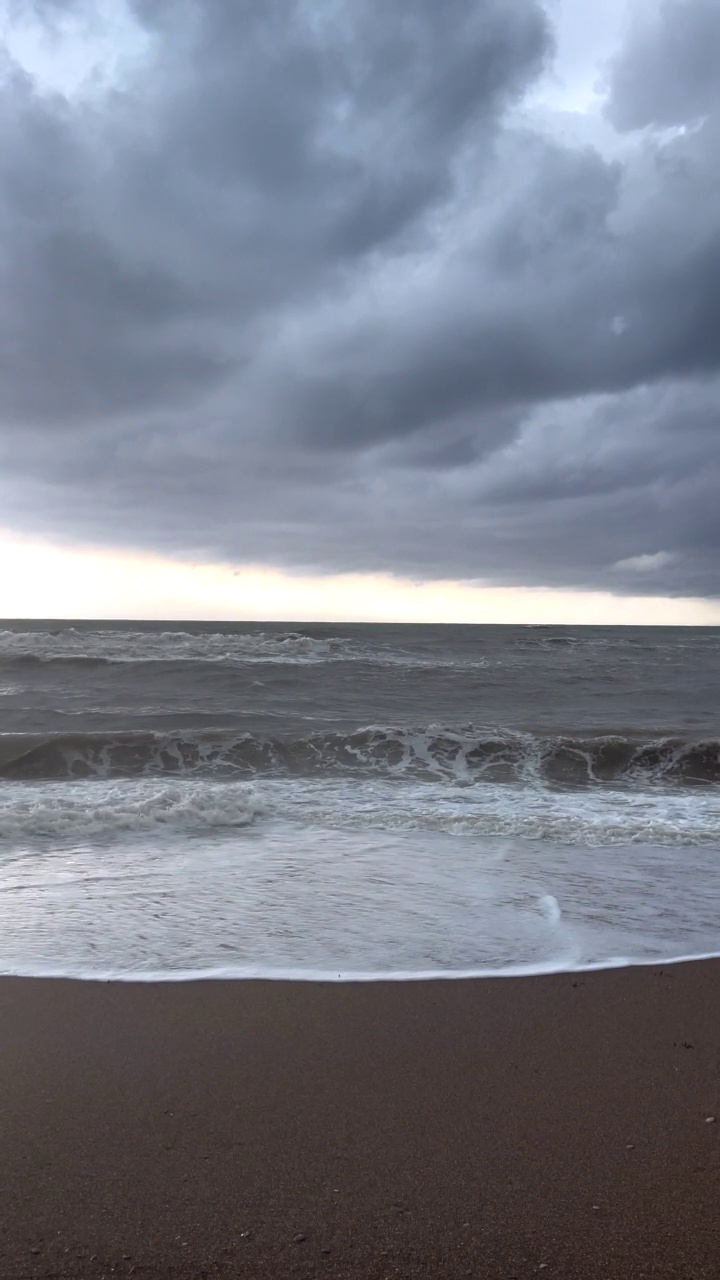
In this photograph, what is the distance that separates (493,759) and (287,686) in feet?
31.3

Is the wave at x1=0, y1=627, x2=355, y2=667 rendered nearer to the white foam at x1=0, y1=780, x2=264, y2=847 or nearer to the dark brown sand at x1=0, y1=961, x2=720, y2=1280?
the white foam at x1=0, y1=780, x2=264, y2=847

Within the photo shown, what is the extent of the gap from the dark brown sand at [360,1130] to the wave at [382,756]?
7.48 metres

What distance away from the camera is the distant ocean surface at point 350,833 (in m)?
4.64

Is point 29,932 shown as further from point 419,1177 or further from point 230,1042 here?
point 419,1177

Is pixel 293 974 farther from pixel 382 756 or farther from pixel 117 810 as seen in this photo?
pixel 382 756

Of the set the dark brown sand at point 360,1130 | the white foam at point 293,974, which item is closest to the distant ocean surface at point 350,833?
the white foam at point 293,974

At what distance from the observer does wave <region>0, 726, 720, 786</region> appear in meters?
11.6

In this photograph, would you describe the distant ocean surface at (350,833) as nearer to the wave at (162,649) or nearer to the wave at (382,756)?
the wave at (382,756)

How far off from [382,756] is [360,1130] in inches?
395

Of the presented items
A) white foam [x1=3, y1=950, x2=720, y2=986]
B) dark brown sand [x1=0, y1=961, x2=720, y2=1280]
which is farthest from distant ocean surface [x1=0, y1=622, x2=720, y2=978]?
dark brown sand [x1=0, y1=961, x2=720, y2=1280]

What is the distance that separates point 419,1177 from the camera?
8.07 feet

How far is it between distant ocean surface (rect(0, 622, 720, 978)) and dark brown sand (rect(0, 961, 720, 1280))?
0.53m

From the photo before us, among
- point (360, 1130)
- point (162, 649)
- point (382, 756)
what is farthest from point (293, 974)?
point (162, 649)

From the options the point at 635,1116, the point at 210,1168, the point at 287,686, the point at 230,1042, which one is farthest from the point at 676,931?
the point at 287,686
